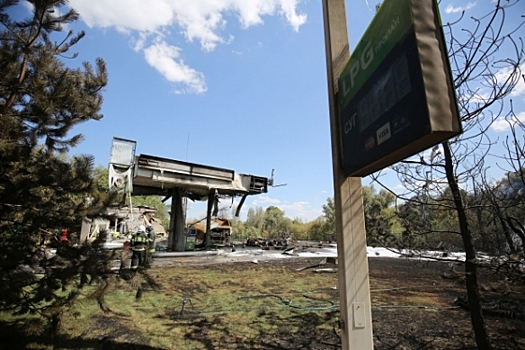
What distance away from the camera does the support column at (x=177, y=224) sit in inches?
549

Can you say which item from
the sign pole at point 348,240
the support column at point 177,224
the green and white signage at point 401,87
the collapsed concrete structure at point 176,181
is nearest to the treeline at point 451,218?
the sign pole at point 348,240

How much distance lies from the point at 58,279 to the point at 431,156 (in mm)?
4139

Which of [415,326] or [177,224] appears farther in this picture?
[177,224]

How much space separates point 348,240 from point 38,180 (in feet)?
9.64

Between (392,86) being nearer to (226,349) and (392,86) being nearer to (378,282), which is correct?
(226,349)

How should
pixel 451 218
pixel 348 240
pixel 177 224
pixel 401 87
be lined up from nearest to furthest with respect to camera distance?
pixel 401 87 → pixel 348 240 → pixel 451 218 → pixel 177 224

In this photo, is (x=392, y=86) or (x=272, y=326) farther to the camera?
(x=272, y=326)

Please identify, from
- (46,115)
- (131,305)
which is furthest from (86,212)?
(131,305)

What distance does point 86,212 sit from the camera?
110 inches

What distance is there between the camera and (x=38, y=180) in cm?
257

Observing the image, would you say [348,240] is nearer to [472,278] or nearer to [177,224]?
[472,278]

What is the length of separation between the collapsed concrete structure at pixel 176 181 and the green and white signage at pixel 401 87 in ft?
35.0

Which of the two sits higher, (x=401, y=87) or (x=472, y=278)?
(x=401, y=87)

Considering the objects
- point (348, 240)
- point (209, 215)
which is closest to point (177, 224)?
point (209, 215)
